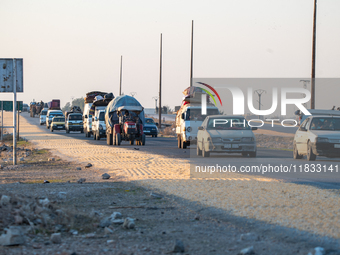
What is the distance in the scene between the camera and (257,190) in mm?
10883

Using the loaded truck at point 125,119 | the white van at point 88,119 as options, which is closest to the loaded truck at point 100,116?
the white van at point 88,119

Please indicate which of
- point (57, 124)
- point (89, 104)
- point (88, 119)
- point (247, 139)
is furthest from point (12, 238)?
point (57, 124)

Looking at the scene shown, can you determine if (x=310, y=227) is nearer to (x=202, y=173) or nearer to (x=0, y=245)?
(x=0, y=245)

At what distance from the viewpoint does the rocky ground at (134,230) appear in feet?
20.2

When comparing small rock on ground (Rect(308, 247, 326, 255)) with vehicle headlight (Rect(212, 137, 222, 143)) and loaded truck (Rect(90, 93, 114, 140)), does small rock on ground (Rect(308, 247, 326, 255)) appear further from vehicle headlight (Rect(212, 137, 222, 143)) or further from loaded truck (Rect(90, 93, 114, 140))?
loaded truck (Rect(90, 93, 114, 140))

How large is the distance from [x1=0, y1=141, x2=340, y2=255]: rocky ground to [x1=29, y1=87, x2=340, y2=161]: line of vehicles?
31.3 ft

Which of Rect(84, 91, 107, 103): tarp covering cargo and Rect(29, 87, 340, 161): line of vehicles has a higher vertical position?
Rect(84, 91, 107, 103): tarp covering cargo

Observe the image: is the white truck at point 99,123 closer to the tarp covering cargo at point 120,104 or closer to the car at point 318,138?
the tarp covering cargo at point 120,104

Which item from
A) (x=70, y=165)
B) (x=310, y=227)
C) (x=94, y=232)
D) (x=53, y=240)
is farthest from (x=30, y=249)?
(x=70, y=165)

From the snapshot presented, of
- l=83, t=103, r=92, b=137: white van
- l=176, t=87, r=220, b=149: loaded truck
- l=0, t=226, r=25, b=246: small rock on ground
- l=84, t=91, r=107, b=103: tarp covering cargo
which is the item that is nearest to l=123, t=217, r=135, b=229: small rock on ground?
l=0, t=226, r=25, b=246: small rock on ground

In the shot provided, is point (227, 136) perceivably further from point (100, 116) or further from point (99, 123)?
point (100, 116)

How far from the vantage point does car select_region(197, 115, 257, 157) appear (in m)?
19.5

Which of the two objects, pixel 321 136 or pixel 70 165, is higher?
pixel 321 136

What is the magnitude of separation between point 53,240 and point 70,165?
501 inches
